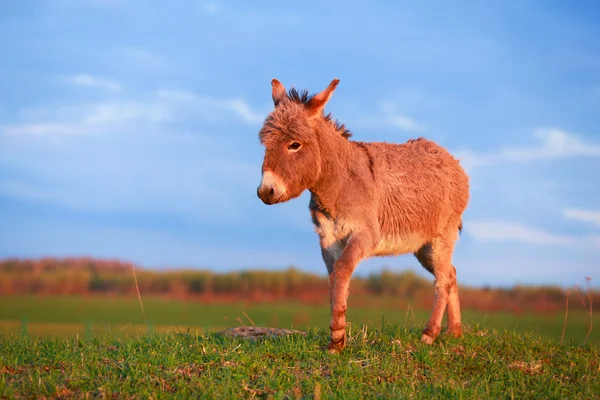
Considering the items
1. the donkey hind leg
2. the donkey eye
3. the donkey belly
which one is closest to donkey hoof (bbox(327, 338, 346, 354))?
the donkey belly

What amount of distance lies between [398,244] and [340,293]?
7.65 feet

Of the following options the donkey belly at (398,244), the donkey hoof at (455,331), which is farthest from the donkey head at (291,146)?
the donkey hoof at (455,331)

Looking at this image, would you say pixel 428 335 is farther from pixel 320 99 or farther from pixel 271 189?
pixel 320 99

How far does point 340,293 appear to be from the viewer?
9.09 m

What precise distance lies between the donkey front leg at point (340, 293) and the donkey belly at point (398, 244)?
99 centimetres

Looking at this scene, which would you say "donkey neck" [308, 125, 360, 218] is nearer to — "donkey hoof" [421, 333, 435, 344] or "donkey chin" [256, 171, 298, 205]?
"donkey chin" [256, 171, 298, 205]

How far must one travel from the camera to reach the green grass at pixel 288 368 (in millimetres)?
7555

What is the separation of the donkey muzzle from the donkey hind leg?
166 inches

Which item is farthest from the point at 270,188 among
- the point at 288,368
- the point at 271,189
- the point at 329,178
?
the point at 288,368

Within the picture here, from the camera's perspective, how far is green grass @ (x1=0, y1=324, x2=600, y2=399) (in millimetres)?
7555

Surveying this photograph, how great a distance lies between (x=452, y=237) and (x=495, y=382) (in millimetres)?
3610

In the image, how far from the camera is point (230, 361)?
838 cm

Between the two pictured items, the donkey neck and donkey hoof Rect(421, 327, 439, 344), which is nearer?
the donkey neck

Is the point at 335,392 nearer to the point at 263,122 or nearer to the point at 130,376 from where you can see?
the point at 130,376
